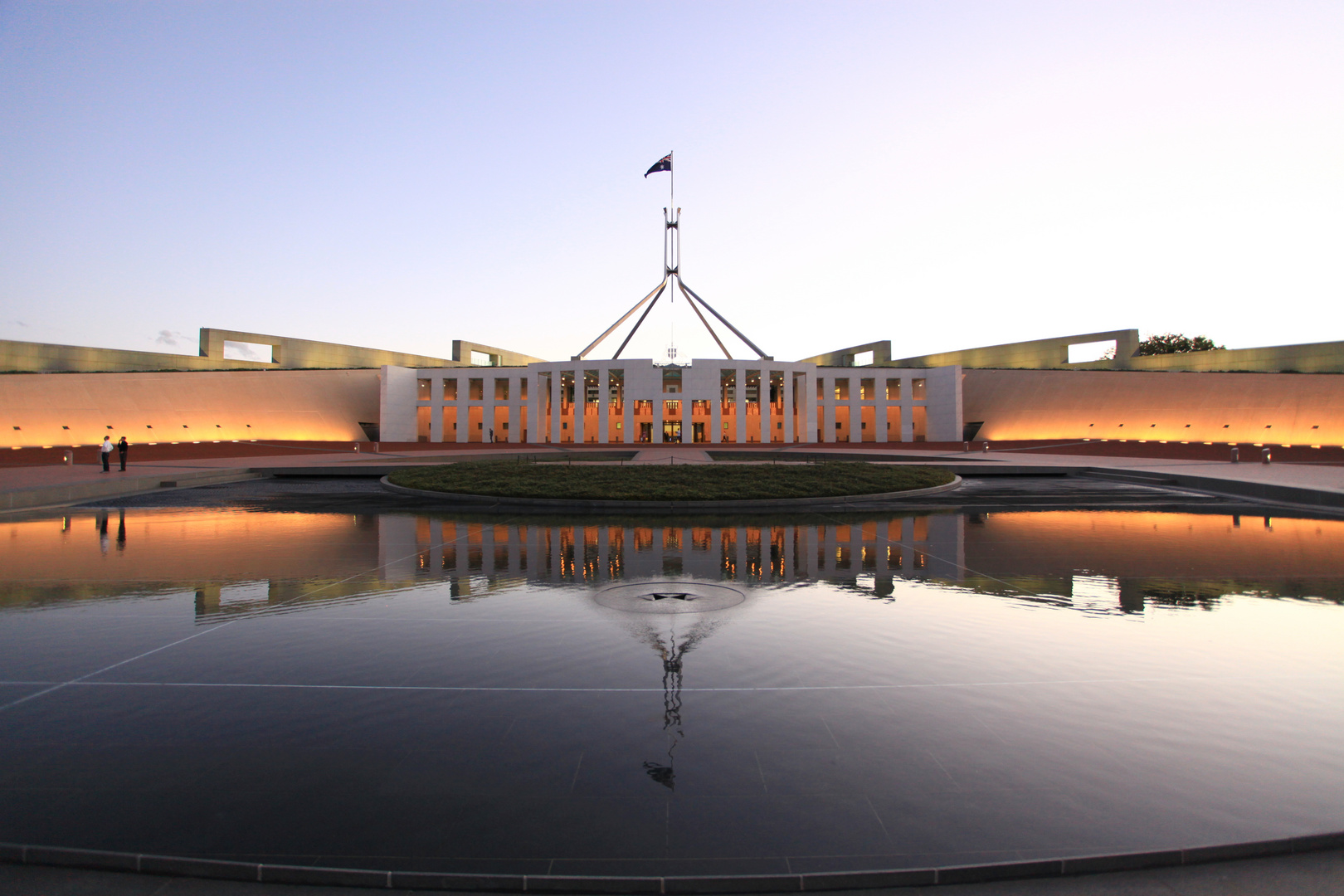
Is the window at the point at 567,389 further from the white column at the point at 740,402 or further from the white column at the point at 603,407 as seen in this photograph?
the white column at the point at 740,402

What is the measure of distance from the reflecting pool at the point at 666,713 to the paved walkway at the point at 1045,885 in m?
0.12

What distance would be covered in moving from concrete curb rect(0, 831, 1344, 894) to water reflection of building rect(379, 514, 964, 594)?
494 cm

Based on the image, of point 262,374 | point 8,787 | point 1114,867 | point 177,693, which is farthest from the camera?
point 262,374

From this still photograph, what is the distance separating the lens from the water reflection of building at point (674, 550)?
29.1 ft

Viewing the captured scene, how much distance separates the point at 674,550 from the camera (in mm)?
10648

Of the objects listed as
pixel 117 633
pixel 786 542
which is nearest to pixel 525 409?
pixel 786 542

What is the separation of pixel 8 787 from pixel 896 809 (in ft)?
13.9

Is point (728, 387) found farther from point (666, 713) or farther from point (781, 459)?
point (666, 713)

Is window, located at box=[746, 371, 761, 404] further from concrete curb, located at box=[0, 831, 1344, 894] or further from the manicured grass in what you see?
concrete curb, located at box=[0, 831, 1344, 894]

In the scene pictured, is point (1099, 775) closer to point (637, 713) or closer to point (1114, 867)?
point (1114, 867)

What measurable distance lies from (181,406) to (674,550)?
5426 cm

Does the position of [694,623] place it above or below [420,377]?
below

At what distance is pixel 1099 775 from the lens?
11.8ft

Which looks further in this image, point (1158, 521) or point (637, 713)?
point (1158, 521)
